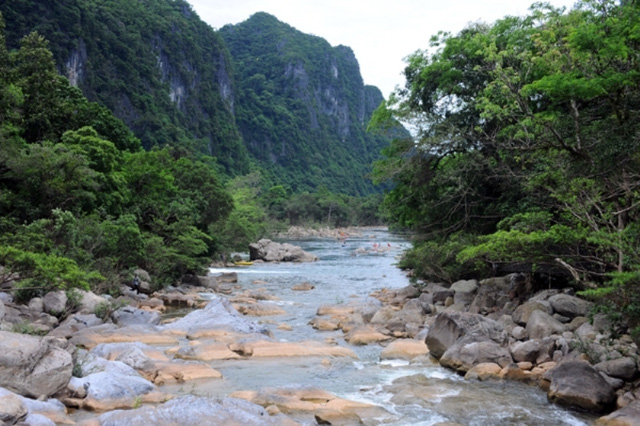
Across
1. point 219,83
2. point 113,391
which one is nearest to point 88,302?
point 113,391

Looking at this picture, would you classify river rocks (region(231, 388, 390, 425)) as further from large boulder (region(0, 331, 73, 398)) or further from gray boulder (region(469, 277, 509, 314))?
gray boulder (region(469, 277, 509, 314))

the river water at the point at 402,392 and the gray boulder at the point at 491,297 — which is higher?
the gray boulder at the point at 491,297

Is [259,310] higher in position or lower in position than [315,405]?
lower

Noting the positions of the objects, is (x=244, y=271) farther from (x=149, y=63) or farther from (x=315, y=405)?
(x=149, y=63)

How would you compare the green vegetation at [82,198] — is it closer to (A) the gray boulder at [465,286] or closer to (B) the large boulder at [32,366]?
(B) the large boulder at [32,366]

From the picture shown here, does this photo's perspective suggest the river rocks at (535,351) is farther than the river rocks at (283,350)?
No

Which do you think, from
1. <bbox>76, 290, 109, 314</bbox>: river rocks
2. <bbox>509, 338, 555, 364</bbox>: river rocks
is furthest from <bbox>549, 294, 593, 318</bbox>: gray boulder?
<bbox>76, 290, 109, 314</bbox>: river rocks

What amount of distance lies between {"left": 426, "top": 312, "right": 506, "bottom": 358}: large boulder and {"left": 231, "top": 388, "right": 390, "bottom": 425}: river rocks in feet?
11.6

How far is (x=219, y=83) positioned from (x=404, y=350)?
110657 mm

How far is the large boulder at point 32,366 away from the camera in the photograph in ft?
24.8

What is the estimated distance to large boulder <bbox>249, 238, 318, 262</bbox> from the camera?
137ft

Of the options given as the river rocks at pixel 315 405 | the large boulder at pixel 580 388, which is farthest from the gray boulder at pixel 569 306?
the river rocks at pixel 315 405

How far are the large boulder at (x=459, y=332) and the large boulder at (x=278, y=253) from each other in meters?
29.5

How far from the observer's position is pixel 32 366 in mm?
7828
